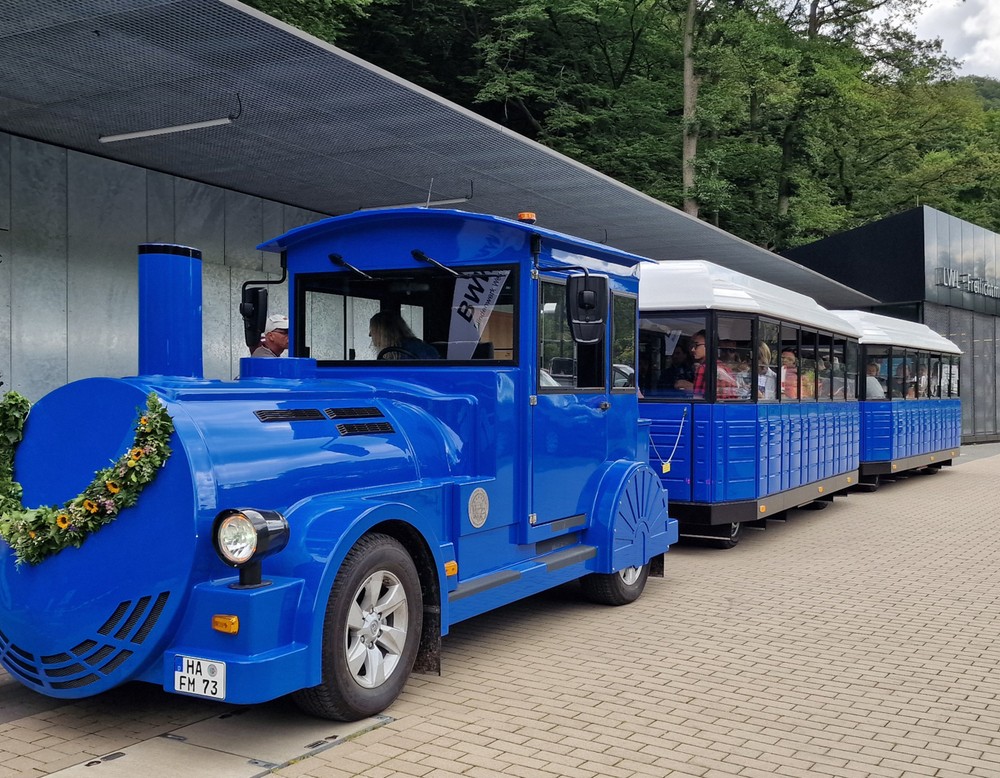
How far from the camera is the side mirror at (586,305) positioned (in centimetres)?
587

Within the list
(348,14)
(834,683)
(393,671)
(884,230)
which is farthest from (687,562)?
(348,14)

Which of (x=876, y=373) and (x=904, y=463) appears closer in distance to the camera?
(x=876, y=373)

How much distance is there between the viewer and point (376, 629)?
4.65 m

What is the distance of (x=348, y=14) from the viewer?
91.7 ft

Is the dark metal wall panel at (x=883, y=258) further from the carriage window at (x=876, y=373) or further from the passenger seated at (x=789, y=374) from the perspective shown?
the passenger seated at (x=789, y=374)

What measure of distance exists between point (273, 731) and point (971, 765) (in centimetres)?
303

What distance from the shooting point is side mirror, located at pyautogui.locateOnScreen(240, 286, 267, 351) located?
6.45 metres

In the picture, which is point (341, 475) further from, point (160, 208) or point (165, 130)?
point (160, 208)

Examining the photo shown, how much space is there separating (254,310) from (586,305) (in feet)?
7.13

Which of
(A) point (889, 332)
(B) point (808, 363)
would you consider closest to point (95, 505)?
(B) point (808, 363)

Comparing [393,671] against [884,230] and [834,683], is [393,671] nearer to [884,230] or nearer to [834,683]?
[834,683]

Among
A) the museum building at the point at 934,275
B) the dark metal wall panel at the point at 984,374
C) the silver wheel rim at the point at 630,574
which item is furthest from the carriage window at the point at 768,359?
the dark metal wall panel at the point at 984,374

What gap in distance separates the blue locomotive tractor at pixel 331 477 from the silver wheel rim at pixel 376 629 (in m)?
0.01

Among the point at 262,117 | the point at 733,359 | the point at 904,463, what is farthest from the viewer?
the point at 904,463
